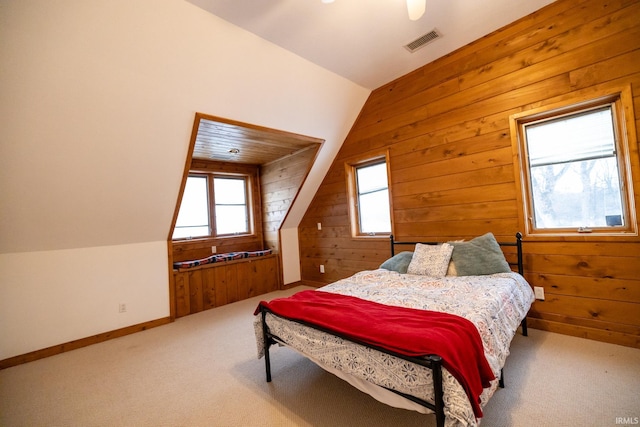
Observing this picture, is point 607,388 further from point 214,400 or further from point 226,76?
point 226,76

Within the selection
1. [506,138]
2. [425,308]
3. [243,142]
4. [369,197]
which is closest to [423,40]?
[506,138]

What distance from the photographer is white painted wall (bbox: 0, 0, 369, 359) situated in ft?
6.38

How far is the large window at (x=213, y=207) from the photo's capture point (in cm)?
449

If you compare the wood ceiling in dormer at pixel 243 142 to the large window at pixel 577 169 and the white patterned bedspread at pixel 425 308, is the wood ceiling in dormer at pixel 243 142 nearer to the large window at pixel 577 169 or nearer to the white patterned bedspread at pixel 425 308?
the white patterned bedspread at pixel 425 308

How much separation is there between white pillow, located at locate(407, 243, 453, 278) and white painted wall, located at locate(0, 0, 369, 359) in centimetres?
213

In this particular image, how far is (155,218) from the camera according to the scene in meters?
3.41

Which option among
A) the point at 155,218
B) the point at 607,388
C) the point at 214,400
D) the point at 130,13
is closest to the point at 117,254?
the point at 155,218

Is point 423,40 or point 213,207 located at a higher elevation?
point 423,40

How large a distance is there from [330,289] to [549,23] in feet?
10.4

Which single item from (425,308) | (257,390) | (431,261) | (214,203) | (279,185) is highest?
(279,185)

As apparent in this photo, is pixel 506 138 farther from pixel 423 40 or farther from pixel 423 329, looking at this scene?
pixel 423 329

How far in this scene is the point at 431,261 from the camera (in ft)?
9.04

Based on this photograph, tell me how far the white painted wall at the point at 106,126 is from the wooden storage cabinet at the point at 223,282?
26 cm

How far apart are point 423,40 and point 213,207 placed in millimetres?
3901
